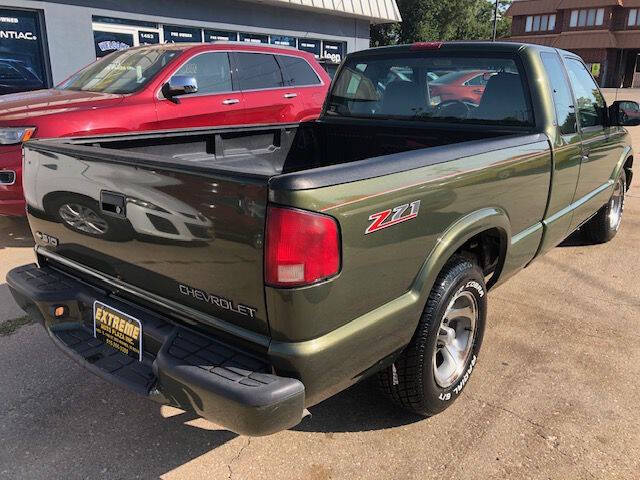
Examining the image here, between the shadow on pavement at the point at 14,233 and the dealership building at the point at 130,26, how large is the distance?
5.13 meters

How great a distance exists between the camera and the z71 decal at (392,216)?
6.72 feet

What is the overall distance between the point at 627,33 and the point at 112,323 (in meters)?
51.5

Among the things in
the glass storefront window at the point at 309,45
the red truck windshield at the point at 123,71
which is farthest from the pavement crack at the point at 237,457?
the glass storefront window at the point at 309,45

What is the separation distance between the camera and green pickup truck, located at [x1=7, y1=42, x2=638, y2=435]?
75.4 inches

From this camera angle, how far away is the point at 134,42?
11891 millimetres

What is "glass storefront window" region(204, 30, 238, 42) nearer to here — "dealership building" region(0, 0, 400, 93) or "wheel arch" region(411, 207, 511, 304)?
"dealership building" region(0, 0, 400, 93)

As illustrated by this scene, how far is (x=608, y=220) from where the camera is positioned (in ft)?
17.7

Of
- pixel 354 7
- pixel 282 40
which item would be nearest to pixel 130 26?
pixel 282 40

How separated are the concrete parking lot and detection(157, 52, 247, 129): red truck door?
9.80 feet

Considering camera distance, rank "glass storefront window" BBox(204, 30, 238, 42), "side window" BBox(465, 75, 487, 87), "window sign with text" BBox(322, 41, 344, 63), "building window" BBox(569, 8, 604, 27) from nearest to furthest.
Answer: "side window" BBox(465, 75, 487, 87), "glass storefront window" BBox(204, 30, 238, 42), "window sign with text" BBox(322, 41, 344, 63), "building window" BBox(569, 8, 604, 27)

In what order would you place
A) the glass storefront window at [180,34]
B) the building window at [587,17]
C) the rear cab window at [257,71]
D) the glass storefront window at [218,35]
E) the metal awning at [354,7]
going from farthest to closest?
the building window at [587,17] → the metal awning at [354,7] → the glass storefront window at [218,35] → the glass storefront window at [180,34] → the rear cab window at [257,71]

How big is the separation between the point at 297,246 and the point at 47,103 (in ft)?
14.9

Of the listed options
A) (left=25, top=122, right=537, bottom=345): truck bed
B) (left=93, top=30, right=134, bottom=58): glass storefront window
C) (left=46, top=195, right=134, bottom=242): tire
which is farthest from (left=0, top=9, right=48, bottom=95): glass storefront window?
(left=46, top=195, right=134, bottom=242): tire

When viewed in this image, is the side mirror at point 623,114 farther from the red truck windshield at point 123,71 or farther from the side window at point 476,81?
the red truck windshield at point 123,71
